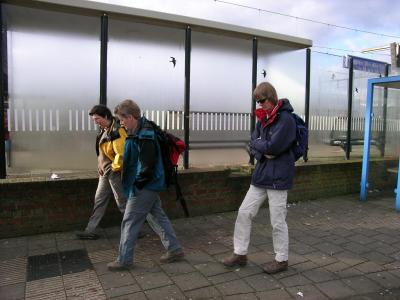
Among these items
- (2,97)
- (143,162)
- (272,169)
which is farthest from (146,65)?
(272,169)

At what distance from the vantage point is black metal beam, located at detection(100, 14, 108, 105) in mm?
5094

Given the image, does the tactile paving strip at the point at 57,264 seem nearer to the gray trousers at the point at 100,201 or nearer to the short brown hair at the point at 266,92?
the gray trousers at the point at 100,201

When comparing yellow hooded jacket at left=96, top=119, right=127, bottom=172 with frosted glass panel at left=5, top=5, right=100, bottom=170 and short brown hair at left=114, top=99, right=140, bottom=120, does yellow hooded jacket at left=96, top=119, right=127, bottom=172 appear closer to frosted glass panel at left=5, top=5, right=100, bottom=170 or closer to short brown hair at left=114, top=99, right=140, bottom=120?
short brown hair at left=114, top=99, right=140, bottom=120

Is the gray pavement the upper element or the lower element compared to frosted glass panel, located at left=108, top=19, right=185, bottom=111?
lower

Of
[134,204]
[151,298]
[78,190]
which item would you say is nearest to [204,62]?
[78,190]

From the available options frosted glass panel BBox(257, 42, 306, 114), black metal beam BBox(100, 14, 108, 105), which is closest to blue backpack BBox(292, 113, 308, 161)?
black metal beam BBox(100, 14, 108, 105)

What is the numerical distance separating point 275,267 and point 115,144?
209cm

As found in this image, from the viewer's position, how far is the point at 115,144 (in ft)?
13.8

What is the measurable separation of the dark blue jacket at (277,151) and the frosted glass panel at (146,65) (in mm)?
2387

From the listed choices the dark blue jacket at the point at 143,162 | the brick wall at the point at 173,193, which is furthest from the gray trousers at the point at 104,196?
the dark blue jacket at the point at 143,162

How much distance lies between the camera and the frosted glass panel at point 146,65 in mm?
5305

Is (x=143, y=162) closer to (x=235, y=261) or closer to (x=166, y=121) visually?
(x=235, y=261)

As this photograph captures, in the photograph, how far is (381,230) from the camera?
16.8 feet

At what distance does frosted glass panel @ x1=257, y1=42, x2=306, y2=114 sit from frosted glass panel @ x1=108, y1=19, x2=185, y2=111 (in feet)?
5.19
